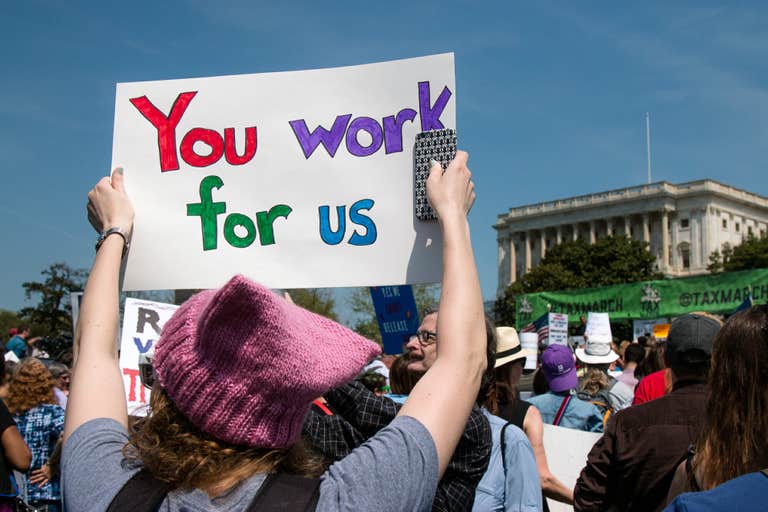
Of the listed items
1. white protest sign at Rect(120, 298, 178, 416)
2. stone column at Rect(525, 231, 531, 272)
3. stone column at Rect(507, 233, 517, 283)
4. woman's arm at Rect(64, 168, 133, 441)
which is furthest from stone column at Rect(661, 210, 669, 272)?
woman's arm at Rect(64, 168, 133, 441)

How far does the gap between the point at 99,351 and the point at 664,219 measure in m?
91.8

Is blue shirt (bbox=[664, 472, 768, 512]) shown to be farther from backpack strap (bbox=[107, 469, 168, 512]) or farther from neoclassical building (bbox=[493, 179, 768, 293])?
neoclassical building (bbox=[493, 179, 768, 293])

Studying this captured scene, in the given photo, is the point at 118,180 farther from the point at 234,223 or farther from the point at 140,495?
the point at 140,495

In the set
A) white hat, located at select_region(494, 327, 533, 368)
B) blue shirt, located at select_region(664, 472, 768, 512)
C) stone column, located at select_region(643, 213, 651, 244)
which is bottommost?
blue shirt, located at select_region(664, 472, 768, 512)

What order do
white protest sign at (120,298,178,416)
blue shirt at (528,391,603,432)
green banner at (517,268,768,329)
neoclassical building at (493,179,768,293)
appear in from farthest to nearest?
neoclassical building at (493,179,768,293), green banner at (517,268,768,329), blue shirt at (528,391,603,432), white protest sign at (120,298,178,416)

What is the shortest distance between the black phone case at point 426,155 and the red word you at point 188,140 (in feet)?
1.83

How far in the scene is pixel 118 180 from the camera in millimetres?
2188

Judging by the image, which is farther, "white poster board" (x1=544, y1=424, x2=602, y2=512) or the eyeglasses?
"white poster board" (x1=544, y1=424, x2=602, y2=512)

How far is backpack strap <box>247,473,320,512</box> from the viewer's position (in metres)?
1.15

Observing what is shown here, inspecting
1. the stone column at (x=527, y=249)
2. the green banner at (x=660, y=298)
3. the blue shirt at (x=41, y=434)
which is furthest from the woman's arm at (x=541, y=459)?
the stone column at (x=527, y=249)

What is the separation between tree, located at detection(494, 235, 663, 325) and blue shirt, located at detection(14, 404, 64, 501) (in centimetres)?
6290

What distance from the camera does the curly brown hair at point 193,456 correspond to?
46.9 inches

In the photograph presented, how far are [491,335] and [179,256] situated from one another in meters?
1.05

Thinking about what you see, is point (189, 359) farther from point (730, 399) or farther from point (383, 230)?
point (730, 399)
